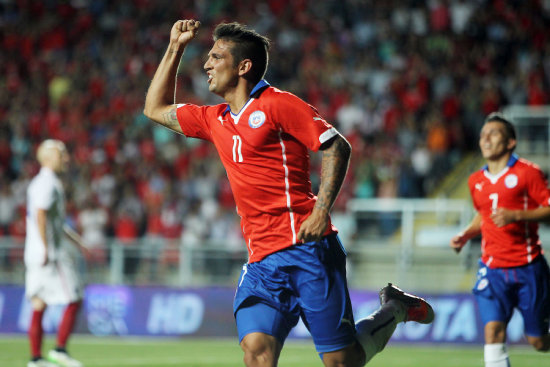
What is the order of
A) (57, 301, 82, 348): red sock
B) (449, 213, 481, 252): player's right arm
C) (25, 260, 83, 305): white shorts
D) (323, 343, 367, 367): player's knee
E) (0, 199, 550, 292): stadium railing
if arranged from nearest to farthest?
(323, 343, 367, 367): player's knee, (449, 213, 481, 252): player's right arm, (57, 301, 82, 348): red sock, (25, 260, 83, 305): white shorts, (0, 199, 550, 292): stadium railing

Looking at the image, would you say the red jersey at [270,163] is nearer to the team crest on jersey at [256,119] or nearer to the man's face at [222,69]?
the team crest on jersey at [256,119]

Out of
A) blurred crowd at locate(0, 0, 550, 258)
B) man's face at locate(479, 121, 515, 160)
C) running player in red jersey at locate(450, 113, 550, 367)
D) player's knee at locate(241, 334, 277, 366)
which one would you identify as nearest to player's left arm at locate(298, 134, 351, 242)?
player's knee at locate(241, 334, 277, 366)

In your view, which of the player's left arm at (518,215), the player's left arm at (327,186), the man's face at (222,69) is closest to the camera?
the player's left arm at (327,186)

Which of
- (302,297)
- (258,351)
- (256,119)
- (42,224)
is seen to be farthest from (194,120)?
(42,224)

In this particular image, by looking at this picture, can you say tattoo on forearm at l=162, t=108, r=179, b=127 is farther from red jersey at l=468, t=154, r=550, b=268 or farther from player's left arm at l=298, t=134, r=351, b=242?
red jersey at l=468, t=154, r=550, b=268

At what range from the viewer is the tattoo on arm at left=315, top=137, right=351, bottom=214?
Answer: 5.47 m

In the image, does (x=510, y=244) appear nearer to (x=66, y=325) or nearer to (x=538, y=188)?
(x=538, y=188)

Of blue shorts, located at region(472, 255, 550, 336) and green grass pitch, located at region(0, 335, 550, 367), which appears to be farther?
green grass pitch, located at region(0, 335, 550, 367)

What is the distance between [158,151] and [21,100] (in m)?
4.65

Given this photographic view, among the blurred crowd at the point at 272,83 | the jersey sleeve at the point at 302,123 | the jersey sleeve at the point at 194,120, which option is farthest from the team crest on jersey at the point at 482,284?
the blurred crowd at the point at 272,83

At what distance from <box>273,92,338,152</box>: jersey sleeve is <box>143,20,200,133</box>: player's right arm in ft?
2.92

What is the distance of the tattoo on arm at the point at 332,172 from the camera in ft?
18.0

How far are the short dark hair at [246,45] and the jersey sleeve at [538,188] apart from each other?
309cm

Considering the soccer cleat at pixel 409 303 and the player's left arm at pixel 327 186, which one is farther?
the soccer cleat at pixel 409 303
